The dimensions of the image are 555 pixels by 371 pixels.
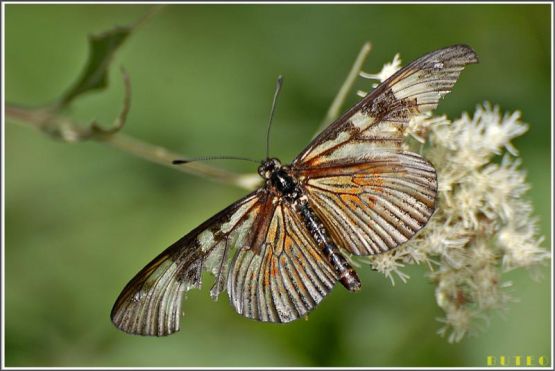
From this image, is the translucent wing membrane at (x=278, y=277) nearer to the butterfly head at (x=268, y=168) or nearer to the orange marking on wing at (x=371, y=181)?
the butterfly head at (x=268, y=168)

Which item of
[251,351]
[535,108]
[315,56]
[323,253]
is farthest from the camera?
[315,56]

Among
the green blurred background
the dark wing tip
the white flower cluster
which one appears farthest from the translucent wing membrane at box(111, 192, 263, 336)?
the green blurred background

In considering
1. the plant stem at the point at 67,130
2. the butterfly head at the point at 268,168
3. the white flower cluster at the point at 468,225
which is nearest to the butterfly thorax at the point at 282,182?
the butterfly head at the point at 268,168

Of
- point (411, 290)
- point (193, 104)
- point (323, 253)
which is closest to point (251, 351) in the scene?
point (411, 290)

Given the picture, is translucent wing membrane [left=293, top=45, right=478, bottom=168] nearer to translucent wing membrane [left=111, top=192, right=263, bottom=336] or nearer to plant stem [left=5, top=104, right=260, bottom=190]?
translucent wing membrane [left=111, top=192, right=263, bottom=336]

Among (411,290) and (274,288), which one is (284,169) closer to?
(274,288)

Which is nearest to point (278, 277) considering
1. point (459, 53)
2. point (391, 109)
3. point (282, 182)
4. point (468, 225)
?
point (282, 182)
